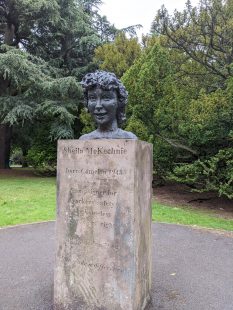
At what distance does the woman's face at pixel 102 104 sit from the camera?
3775 millimetres

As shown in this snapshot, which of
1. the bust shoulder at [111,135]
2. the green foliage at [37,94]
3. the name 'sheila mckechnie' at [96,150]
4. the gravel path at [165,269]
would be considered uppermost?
the green foliage at [37,94]

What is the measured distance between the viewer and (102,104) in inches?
149

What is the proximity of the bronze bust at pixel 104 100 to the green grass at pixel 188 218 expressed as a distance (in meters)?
5.27

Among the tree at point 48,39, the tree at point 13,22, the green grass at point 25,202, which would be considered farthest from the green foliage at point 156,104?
the tree at point 13,22

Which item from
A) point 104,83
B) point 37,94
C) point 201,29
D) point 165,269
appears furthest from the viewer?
point 37,94

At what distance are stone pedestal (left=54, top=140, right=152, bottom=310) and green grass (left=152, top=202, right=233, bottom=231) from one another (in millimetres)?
5244

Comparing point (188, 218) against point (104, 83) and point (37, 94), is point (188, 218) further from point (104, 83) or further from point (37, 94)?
point (37, 94)

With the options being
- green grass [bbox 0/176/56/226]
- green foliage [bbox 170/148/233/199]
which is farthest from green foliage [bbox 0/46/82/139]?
green foliage [bbox 170/148/233/199]

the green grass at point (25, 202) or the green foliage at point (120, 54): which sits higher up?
the green foliage at point (120, 54)

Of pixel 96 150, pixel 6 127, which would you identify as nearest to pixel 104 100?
pixel 96 150

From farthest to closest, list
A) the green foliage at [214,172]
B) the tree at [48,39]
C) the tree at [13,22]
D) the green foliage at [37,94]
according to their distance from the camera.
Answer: the tree at [48,39] → the tree at [13,22] → the green foliage at [37,94] → the green foliage at [214,172]

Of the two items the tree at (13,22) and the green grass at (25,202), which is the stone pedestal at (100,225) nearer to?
the green grass at (25,202)

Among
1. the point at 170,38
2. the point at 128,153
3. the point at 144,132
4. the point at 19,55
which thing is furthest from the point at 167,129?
the point at 128,153

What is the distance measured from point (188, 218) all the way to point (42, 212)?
398 centimetres
